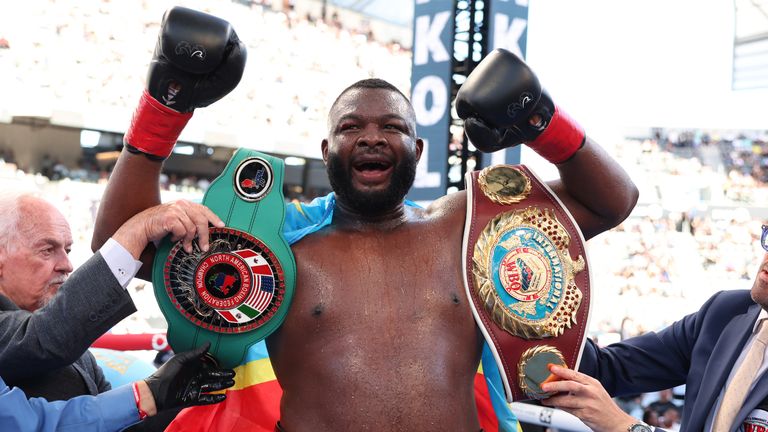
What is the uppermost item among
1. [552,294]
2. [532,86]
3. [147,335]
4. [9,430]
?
[532,86]

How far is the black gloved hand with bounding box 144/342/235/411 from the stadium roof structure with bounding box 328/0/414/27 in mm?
12584

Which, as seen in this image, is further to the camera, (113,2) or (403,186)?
(113,2)

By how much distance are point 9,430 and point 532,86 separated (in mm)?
1229

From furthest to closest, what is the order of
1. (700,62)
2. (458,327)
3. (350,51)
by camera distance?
(350,51)
(700,62)
(458,327)

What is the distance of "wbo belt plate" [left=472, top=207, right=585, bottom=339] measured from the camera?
168cm

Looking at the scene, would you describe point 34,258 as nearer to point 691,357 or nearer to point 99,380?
point 99,380

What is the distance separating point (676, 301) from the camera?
363 inches

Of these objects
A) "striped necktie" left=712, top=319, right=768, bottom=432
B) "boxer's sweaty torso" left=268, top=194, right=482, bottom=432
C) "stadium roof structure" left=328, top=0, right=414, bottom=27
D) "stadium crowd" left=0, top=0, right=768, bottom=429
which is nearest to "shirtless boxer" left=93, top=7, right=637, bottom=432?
"boxer's sweaty torso" left=268, top=194, right=482, bottom=432

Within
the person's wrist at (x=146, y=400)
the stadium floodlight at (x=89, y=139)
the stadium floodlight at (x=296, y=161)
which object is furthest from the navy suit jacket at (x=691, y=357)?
the stadium floodlight at (x=296, y=161)

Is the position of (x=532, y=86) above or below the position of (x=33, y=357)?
above

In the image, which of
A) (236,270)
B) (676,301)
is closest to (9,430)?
(236,270)

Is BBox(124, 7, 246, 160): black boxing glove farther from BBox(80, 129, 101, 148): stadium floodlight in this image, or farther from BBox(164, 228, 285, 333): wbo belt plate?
BBox(80, 129, 101, 148): stadium floodlight

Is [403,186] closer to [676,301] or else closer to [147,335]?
[147,335]

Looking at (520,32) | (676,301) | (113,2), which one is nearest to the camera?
(520,32)
